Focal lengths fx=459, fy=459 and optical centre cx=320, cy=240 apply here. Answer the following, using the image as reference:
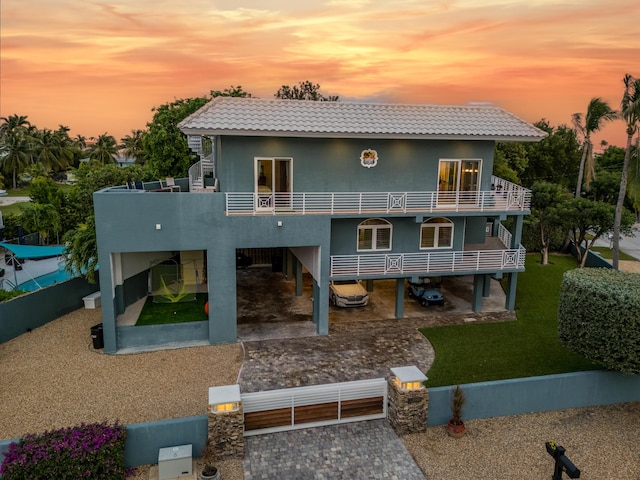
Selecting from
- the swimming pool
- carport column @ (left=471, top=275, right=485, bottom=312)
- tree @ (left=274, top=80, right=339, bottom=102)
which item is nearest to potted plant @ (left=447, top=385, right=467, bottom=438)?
carport column @ (left=471, top=275, right=485, bottom=312)

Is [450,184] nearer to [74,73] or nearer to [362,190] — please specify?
[362,190]

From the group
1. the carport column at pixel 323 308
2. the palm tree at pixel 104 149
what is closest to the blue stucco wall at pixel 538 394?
the carport column at pixel 323 308

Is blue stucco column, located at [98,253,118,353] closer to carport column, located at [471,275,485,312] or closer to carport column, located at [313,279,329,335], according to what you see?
carport column, located at [313,279,329,335]

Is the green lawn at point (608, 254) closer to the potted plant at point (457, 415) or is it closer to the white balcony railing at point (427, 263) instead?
the white balcony railing at point (427, 263)

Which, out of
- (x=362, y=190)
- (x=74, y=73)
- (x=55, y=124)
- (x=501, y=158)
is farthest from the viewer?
(x=55, y=124)

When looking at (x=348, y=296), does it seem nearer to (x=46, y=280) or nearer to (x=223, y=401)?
(x=223, y=401)

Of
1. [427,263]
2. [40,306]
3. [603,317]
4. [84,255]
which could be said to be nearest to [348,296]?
[427,263]

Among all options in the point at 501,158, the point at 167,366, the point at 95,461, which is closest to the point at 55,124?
the point at 501,158
